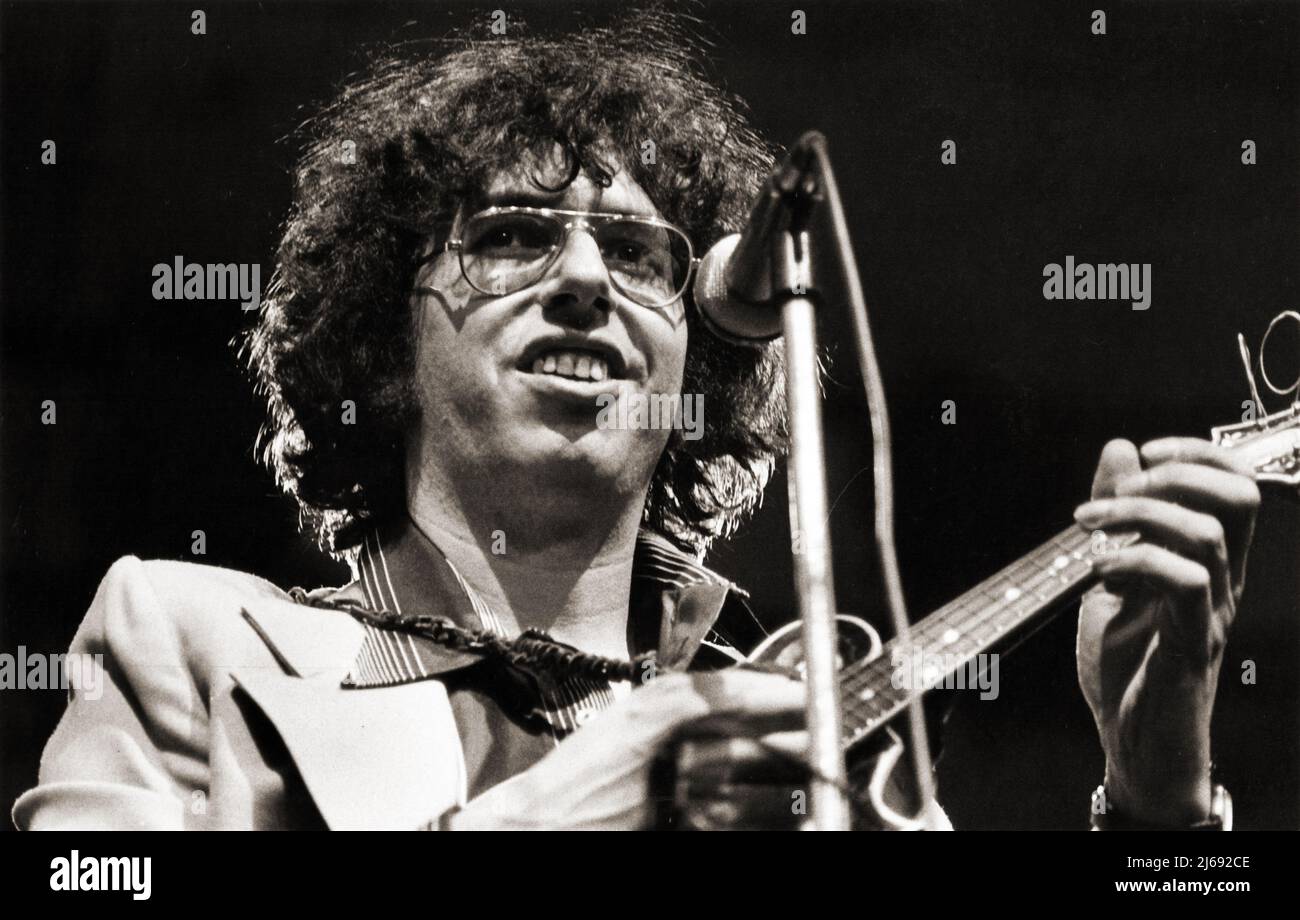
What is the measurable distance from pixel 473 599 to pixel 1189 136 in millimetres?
1491

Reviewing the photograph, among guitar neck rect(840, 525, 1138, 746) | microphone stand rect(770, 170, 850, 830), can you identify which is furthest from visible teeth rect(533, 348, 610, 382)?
microphone stand rect(770, 170, 850, 830)

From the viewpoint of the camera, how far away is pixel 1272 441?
3.11 m

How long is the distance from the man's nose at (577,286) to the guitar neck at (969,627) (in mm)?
695

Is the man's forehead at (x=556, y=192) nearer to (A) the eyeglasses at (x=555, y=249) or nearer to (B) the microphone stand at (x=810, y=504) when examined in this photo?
(A) the eyeglasses at (x=555, y=249)

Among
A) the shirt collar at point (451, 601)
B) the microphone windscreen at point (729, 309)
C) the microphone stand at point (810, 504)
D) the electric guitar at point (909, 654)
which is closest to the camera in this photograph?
the microphone stand at point (810, 504)

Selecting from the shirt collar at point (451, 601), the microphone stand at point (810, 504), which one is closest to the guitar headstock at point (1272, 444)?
the shirt collar at point (451, 601)

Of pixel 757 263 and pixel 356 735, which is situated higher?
pixel 757 263

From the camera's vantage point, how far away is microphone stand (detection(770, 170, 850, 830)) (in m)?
2.19

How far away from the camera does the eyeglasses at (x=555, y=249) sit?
303cm

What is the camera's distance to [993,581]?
9.77ft

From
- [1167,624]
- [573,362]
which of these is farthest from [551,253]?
[1167,624]

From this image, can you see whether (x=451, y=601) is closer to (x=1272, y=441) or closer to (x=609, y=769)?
(x=609, y=769)

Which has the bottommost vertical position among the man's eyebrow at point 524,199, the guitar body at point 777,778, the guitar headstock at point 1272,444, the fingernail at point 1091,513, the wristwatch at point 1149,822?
the wristwatch at point 1149,822

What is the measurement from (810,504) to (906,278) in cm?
114
